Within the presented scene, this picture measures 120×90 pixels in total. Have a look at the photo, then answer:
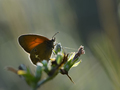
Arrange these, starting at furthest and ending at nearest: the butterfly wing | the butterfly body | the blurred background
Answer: the blurred background → the butterfly body → the butterfly wing

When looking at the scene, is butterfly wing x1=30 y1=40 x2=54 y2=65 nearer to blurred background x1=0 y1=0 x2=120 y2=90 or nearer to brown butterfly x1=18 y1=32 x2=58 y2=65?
brown butterfly x1=18 y1=32 x2=58 y2=65

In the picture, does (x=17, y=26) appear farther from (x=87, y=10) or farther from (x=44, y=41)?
(x=87, y=10)

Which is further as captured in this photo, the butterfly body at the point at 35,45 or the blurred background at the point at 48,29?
the blurred background at the point at 48,29

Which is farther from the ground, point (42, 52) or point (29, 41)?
point (29, 41)

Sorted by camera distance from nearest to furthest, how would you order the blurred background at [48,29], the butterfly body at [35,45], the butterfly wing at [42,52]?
1. the butterfly wing at [42,52]
2. the butterfly body at [35,45]
3. the blurred background at [48,29]

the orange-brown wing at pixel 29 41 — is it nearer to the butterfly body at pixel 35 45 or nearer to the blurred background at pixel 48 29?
the butterfly body at pixel 35 45

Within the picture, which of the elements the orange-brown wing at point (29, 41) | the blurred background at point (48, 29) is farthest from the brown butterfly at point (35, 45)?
the blurred background at point (48, 29)

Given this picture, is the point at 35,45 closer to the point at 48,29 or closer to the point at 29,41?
the point at 29,41

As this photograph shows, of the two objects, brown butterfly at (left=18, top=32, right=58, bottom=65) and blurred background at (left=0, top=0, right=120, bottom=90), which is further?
blurred background at (left=0, top=0, right=120, bottom=90)

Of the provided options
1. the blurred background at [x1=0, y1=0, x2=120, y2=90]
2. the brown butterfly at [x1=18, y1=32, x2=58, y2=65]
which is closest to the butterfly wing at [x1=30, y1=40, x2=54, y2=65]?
the brown butterfly at [x1=18, y1=32, x2=58, y2=65]

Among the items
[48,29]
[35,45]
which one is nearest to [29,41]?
[35,45]

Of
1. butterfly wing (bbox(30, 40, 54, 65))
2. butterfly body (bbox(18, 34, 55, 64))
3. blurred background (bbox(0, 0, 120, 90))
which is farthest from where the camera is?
blurred background (bbox(0, 0, 120, 90))
